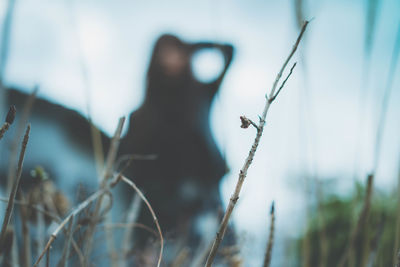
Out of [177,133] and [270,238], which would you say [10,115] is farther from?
[177,133]

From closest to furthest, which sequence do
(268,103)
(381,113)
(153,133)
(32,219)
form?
(268,103) → (381,113) → (32,219) → (153,133)

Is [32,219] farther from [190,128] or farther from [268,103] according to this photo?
[190,128]

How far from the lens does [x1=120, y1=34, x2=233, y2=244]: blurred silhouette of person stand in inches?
41.4

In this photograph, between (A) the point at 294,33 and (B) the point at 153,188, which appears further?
(B) the point at 153,188

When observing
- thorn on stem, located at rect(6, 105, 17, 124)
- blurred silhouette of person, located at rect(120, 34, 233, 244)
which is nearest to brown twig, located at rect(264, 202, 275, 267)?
thorn on stem, located at rect(6, 105, 17, 124)

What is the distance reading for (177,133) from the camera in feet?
3.87

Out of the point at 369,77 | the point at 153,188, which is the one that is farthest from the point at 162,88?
the point at 369,77

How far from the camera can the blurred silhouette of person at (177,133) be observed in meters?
1.05

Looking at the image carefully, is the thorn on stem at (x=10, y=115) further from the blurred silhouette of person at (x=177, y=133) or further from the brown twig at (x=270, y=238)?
the blurred silhouette of person at (x=177, y=133)

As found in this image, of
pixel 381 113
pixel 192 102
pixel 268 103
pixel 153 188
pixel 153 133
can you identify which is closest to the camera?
pixel 268 103

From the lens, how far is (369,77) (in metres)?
0.26

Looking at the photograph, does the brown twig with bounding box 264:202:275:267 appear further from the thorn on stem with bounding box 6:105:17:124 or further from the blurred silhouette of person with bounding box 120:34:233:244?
the blurred silhouette of person with bounding box 120:34:233:244

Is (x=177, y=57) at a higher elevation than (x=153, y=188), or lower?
higher

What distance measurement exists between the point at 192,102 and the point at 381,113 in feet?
3.32
